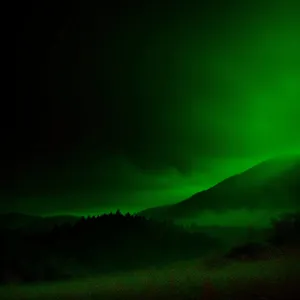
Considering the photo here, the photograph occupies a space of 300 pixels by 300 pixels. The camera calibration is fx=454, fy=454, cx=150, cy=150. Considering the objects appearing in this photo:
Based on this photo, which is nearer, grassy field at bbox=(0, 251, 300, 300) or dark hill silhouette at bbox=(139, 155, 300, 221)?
grassy field at bbox=(0, 251, 300, 300)

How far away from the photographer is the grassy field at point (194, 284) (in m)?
3.27

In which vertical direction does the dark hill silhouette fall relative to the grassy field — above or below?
above

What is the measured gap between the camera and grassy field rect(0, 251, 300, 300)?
327cm

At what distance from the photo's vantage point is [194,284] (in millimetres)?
3412

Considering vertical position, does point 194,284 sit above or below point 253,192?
below

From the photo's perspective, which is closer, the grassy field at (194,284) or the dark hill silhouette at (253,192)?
the grassy field at (194,284)

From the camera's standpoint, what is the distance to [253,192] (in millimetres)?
3848

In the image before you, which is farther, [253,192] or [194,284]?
[253,192]

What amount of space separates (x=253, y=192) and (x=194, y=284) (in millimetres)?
953

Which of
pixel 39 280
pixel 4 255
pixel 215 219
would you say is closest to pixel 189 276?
pixel 215 219

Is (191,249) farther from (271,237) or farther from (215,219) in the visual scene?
(271,237)

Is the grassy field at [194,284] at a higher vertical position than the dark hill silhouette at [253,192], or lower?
lower

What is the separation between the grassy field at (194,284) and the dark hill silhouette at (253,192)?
44cm

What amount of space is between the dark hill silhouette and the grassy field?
44 cm
